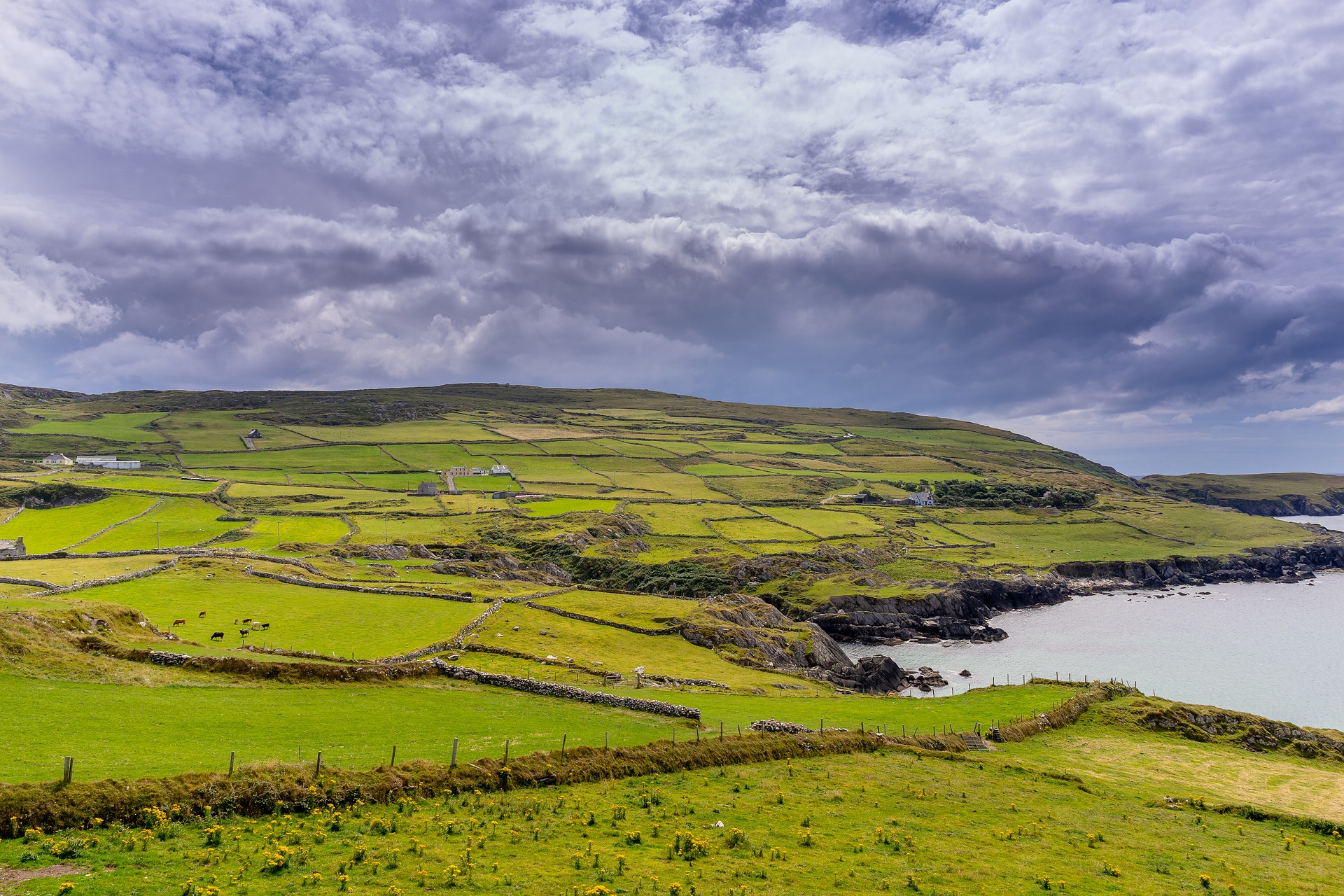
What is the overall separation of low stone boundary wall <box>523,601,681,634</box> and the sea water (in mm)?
24823

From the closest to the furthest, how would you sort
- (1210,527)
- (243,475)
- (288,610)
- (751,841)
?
(751,841) → (288,610) → (243,475) → (1210,527)

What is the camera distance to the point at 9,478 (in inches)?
5325

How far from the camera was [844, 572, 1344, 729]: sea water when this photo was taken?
247ft

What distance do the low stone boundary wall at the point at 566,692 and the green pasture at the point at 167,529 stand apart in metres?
68.1

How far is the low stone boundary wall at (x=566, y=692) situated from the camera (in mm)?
39438

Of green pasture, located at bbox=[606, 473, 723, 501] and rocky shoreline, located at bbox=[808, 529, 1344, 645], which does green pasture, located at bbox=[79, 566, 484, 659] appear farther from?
green pasture, located at bbox=[606, 473, 723, 501]

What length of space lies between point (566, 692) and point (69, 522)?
101 m

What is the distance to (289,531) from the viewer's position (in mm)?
106375

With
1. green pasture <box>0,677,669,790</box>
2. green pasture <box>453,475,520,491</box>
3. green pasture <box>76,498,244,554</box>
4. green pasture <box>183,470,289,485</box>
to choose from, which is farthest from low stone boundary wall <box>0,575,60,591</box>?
green pasture <box>453,475,520,491</box>

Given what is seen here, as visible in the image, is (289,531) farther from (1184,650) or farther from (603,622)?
(1184,650)

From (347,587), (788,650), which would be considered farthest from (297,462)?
(788,650)

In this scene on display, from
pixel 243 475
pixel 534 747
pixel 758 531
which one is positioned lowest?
pixel 534 747

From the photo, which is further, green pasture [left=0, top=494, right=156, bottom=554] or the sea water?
green pasture [left=0, top=494, right=156, bottom=554]

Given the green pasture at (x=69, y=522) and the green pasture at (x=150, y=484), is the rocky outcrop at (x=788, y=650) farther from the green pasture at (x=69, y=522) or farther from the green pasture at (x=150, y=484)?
the green pasture at (x=150, y=484)
